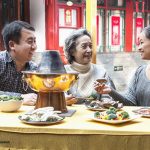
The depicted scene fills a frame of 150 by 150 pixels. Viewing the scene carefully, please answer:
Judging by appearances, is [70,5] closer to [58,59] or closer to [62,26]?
[62,26]

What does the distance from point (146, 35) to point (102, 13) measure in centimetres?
402

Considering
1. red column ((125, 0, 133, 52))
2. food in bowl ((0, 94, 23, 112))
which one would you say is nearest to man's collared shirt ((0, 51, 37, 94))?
food in bowl ((0, 94, 23, 112))

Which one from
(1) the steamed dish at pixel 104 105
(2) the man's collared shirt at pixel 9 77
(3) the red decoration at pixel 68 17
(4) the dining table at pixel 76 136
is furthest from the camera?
(3) the red decoration at pixel 68 17

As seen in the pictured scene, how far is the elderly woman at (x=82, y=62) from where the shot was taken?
→ 2859mm

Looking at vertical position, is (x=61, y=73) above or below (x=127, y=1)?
below

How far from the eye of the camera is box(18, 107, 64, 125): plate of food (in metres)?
1.53

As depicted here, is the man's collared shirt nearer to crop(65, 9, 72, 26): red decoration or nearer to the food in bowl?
the food in bowl

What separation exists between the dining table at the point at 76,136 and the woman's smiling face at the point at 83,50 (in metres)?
1.34

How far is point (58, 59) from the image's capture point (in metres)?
1.78

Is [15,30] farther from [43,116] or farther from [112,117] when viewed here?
[112,117]

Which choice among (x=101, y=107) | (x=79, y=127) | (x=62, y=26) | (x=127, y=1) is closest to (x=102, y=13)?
(x=127, y=1)

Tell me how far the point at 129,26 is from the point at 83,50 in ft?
14.1

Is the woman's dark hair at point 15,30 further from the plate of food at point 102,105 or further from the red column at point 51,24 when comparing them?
the red column at point 51,24

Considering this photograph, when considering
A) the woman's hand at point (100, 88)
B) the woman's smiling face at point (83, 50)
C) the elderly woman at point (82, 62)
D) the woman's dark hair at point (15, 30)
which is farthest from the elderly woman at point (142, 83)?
the woman's dark hair at point (15, 30)
